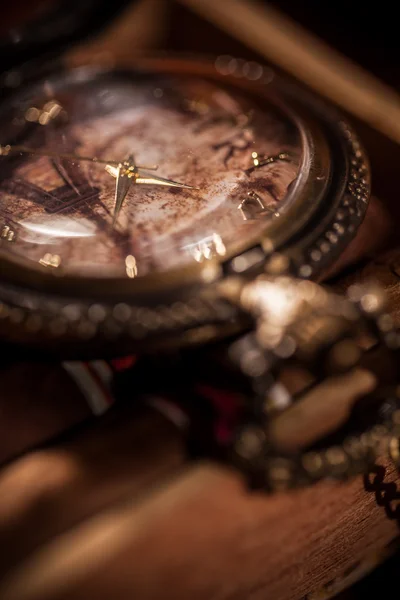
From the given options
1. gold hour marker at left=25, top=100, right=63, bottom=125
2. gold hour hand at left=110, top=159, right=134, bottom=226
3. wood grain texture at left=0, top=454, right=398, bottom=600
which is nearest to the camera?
wood grain texture at left=0, top=454, right=398, bottom=600

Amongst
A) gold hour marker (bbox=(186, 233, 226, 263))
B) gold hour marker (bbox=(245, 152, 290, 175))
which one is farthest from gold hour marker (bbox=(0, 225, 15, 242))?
gold hour marker (bbox=(245, 152, 290, 175))

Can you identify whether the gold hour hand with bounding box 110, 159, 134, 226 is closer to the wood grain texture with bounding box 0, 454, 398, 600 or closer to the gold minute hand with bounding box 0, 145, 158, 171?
the gold minute hand with bounding box 0, 145, 158, 171

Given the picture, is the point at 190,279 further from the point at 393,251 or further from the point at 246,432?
the point at 393,251

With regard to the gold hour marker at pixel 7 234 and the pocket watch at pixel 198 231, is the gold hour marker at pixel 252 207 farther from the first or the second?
the gold hour marker at pixel 7 234

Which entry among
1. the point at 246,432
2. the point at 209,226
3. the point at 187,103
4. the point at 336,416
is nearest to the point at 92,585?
the point at 246,432

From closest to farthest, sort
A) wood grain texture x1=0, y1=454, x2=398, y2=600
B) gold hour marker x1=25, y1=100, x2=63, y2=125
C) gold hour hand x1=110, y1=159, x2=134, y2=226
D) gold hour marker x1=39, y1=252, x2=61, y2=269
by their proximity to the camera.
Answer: wood grain texture x1=0, y1=454, x2=398, y2=600
gold hour marker x1=39, y1=252, x2=61, y2=269
gold hour hand x1=110, y1=159, x2=134, y2=226
gold hour marker x1=25, y1=100, x2=63, y2=125

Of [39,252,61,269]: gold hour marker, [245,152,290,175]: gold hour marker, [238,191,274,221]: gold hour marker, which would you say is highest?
[39,252,61,269]: gold hour marker
